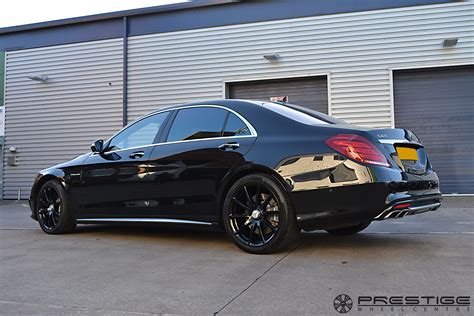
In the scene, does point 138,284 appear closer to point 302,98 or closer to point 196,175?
point 196,175

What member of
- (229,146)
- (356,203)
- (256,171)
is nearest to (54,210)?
(229,146)

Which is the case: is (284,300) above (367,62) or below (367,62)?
below

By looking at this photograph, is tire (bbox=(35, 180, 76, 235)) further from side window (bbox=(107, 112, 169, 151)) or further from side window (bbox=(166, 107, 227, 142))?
side window (bbox=(166, 107, 227, 142))

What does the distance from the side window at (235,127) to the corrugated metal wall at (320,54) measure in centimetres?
748

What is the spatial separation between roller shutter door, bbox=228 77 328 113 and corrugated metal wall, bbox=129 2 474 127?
0.29m

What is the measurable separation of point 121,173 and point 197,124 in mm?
1153

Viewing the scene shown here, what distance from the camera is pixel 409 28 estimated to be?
36.5ft

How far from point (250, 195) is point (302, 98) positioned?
8.20 metres

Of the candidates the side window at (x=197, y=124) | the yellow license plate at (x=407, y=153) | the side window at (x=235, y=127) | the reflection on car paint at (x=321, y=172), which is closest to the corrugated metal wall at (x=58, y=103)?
the side window at (x=197, y=124)

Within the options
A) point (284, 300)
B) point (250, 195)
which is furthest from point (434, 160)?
point (284, 300)

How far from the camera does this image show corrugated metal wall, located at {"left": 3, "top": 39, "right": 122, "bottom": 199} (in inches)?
543

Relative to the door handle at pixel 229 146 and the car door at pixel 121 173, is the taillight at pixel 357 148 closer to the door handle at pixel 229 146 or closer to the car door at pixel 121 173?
the door handle at pixel 229 146

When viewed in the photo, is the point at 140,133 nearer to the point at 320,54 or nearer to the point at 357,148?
the point at 357,148

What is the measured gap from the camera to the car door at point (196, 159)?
14.9 feet
